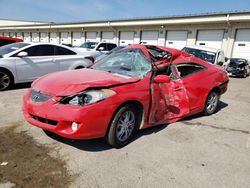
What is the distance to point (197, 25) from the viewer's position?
1947cm

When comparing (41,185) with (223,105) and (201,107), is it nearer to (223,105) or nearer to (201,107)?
(201,107)

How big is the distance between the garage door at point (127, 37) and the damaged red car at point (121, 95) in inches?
792

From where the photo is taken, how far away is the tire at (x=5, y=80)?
7147 mm

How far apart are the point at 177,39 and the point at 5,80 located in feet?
54.8

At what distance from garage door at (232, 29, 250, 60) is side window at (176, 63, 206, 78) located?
1427 centimetres

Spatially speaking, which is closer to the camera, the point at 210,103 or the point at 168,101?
the point at 168,101

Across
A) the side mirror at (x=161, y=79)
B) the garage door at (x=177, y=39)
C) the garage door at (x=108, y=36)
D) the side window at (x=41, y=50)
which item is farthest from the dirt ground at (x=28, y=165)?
the garage door at (x=108, y=36)

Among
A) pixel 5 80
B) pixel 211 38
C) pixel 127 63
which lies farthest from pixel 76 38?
pixel 127 63

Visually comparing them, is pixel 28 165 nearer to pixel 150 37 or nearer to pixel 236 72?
pixel 236 72

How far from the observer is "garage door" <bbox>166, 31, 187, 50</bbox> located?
Result: 67.4 ft

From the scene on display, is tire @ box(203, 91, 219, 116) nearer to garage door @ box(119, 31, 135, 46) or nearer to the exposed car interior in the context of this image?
the exposed car interior

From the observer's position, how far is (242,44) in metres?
17.6

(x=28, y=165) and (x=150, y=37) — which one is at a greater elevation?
(x=150, y=37)

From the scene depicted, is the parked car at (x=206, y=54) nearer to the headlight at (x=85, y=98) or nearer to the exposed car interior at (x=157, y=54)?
the exposed car interior at (x=157, y=54)
